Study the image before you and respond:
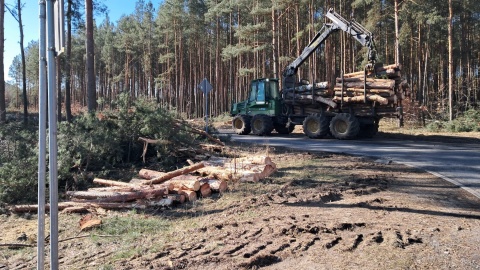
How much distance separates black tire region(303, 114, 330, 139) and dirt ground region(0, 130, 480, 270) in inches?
396

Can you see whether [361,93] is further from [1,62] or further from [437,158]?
[1,62]

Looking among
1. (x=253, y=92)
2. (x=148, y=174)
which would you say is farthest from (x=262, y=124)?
(x=148, y=174)

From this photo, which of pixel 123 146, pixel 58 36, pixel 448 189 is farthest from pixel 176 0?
pixel 58 36

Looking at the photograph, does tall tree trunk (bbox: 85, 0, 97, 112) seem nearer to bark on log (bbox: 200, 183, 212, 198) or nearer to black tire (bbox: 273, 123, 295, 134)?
bark on log (bbox: 200, 183, 212, 198)

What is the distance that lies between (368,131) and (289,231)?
15274mm

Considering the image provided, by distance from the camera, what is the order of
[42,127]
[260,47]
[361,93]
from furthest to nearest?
[260,47], [361,93], [42,127]

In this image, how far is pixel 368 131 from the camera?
19219mm

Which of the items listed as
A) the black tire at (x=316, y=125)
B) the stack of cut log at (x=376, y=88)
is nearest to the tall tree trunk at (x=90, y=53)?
the black tire at (x=316, y=125)

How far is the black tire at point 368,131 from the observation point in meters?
19.0

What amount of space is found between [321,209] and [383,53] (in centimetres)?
3417

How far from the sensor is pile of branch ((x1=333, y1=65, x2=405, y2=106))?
Answer: 1695 centimetres

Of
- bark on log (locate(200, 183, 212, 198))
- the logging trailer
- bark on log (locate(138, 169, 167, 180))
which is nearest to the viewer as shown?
bark on log (locate(200, 183, 212, 198))

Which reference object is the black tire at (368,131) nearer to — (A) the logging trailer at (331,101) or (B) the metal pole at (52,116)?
(A) the logging trailer at (331,101)

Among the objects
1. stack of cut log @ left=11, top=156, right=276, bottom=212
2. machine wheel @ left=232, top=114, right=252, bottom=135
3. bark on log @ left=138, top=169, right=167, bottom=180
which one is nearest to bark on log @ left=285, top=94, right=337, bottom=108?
machine wheel @ left=232, top=114, right=252, bottom=135
